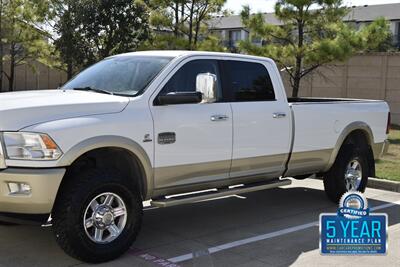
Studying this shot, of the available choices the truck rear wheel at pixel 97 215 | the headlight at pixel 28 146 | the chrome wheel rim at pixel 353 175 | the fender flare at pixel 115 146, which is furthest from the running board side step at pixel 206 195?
the chrome wheel rim at pixel 353 175

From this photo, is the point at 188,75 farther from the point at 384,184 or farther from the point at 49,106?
the point at 384,184

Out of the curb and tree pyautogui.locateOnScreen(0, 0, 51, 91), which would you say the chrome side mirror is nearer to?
the curb

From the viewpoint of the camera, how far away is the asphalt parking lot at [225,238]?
521 cm

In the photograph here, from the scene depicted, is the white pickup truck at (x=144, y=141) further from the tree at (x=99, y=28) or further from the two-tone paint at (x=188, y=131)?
the tree at (x=99, y=28)

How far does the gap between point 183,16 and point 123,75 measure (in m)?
12.9

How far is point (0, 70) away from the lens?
2541cm

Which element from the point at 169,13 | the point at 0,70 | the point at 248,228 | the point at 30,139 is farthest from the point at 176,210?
the point at 0,70

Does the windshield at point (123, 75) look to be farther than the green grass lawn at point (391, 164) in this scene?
No

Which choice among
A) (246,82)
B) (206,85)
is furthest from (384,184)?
(206,85)

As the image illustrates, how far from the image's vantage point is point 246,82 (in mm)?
6504

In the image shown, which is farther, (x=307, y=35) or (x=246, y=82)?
(x=307, y=35)

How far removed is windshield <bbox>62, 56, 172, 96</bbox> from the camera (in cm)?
560

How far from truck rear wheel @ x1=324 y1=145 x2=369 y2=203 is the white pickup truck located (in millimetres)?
294
